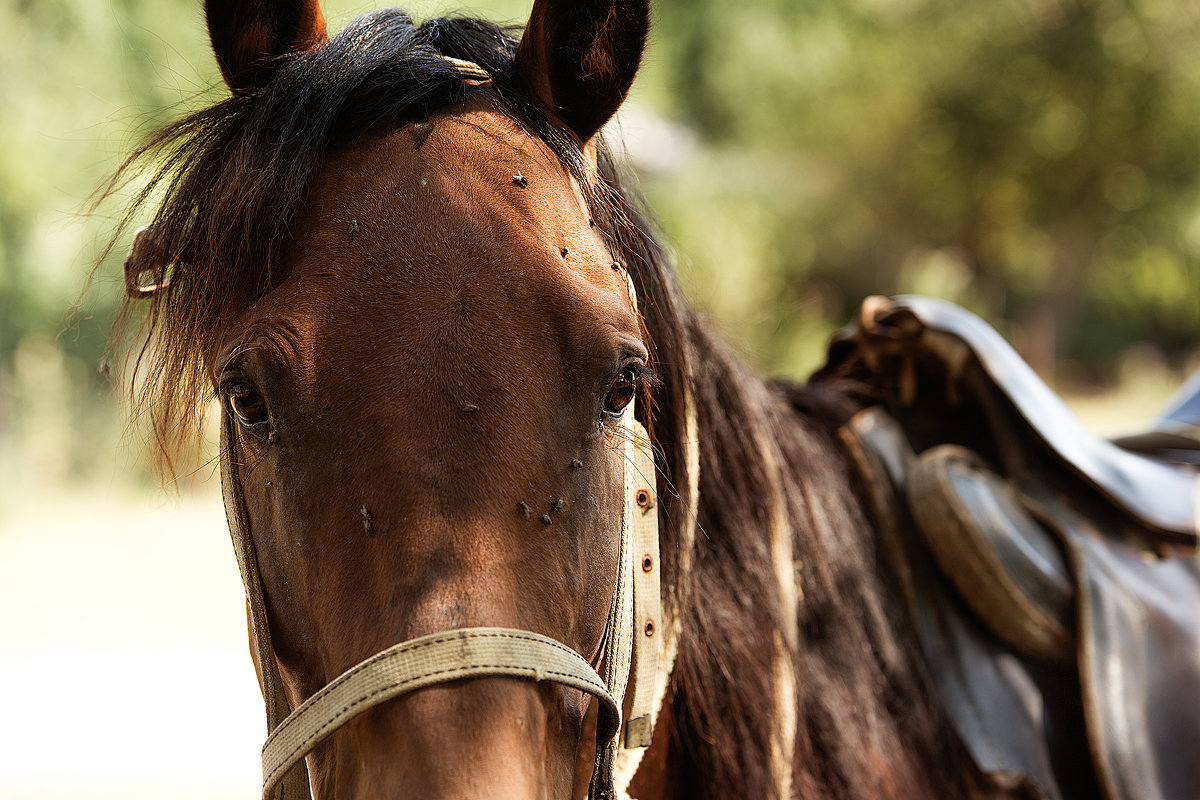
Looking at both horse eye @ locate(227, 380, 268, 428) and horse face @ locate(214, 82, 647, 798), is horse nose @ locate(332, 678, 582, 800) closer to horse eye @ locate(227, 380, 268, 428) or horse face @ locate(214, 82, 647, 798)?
horse face @ locate(214, 82, 647, 798)

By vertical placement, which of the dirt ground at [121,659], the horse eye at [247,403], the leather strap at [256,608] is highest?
the dirt ground at [121,659]

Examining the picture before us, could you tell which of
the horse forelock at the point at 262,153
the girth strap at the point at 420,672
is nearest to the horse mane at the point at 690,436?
the horse forelock at the point at 262,153

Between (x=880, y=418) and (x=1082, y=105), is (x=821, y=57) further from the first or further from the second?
(x=880, y=418)

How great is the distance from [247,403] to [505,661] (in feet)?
1.42

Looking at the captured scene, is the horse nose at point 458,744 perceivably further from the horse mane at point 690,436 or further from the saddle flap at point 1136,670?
the saddle flap at point 1136,670

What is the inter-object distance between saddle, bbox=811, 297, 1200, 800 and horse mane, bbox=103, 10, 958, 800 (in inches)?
3.6

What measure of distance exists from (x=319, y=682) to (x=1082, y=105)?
20.2 meters

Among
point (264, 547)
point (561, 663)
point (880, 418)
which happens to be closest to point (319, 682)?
point (264, 547)

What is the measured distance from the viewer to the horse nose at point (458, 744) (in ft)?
2.86

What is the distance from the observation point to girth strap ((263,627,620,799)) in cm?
89

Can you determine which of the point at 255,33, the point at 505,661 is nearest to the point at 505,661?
the point at 505,661

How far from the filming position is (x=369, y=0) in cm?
157

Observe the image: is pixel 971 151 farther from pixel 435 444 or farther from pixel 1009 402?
pixel 435 444

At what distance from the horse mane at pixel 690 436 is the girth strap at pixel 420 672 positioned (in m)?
0.42
